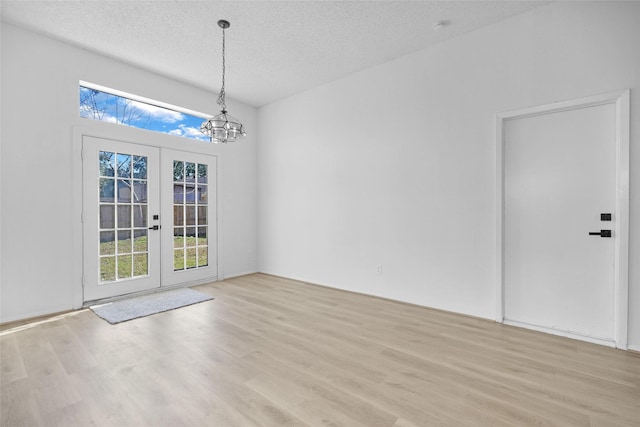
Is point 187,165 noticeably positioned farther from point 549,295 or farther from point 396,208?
point 549,295

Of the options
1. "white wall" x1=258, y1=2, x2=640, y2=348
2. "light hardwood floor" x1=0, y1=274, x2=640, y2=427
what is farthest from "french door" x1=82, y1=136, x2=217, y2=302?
"white wall" x1=258, y1=2, x2=640, y2=348

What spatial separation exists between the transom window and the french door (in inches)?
13.0

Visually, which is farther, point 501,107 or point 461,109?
point 461,109

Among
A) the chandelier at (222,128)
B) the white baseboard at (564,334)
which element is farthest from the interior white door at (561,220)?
the chandelier at (222,128)

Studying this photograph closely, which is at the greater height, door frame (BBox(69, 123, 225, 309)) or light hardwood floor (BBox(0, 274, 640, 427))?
door frame (BBox(69, 123, 225, 309))

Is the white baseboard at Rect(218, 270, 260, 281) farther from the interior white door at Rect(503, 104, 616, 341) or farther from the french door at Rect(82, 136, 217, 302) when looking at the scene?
the interior white door at Rect(503, 104, 616, 341)

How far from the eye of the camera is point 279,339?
275cm

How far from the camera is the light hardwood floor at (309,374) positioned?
1715 mm

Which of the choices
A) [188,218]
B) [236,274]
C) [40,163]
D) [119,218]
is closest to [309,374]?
[119,218]

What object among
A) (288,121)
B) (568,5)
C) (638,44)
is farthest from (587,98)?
(288,121)

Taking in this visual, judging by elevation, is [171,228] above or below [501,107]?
below

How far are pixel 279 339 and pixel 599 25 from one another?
3.97m

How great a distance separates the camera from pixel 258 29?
3.21 meters

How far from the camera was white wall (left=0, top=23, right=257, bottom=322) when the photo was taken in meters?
3.14
